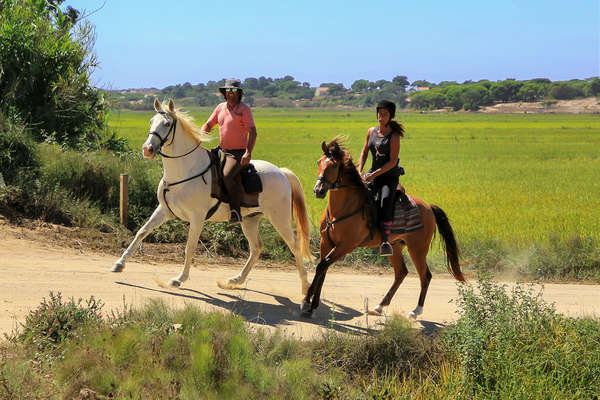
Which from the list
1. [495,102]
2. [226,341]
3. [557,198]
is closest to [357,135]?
[557,198]

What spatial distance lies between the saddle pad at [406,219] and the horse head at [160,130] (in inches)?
126

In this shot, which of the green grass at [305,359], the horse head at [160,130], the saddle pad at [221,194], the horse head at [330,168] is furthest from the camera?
the saddle pad at [221,194]

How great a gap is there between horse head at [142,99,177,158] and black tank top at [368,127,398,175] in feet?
8.74

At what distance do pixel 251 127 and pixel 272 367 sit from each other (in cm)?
369

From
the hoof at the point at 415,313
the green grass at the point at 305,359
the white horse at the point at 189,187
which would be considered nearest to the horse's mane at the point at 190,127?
the white horse at the point at 189,187

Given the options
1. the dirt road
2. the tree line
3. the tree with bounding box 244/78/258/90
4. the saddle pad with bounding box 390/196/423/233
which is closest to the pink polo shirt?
the dirt road

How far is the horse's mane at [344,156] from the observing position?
8.17 meters

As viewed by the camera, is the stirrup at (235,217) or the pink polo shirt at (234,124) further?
the stirrup at (235,217)

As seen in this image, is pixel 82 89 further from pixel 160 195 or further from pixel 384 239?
pixel 384 239

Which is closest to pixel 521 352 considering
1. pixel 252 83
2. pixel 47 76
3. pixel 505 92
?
pixel 47 76

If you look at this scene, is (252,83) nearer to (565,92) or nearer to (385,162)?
(565,92)

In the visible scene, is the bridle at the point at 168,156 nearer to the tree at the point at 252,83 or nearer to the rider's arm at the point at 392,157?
the rider's arm at the point at 392,157

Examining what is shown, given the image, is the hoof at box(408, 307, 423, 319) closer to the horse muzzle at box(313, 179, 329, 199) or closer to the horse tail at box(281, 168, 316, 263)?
the horse tail at box(281, 168, 316, 263)

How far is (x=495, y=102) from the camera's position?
132375 millimetres
